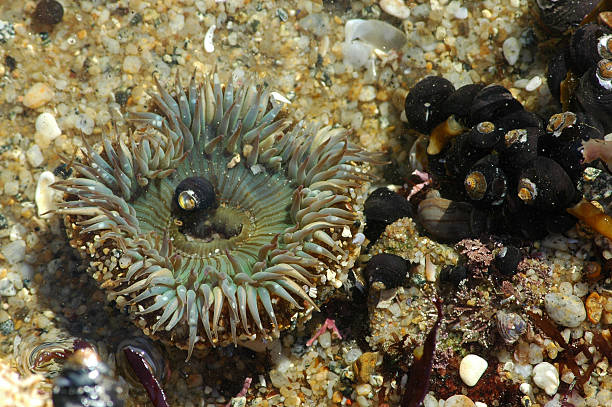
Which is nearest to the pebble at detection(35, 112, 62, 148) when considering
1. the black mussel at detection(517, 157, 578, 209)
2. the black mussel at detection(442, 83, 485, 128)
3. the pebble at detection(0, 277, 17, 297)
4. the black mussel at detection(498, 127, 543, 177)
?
the pebble at detection(0, 277, 17, 297)

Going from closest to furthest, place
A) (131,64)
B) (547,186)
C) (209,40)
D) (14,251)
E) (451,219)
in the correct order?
(547,186) → (451,219) → (14,251) → (131,64) → (209,40)

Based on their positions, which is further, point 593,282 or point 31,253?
point 31,253

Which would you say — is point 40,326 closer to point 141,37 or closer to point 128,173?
point 128,173

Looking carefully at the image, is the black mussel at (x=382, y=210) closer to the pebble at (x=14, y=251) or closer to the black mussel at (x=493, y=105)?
the black mussel at (x=493, y=105)

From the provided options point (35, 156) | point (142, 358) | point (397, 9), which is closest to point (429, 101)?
point (397, 9)

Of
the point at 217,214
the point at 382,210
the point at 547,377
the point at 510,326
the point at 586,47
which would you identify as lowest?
the point at 547,377

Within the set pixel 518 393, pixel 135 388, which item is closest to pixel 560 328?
pixel 518 393

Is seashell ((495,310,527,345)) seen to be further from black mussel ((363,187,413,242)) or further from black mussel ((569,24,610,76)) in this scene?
black mussel ((569,24,610,76))

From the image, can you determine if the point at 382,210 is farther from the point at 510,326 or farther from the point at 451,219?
the point at 510,326
